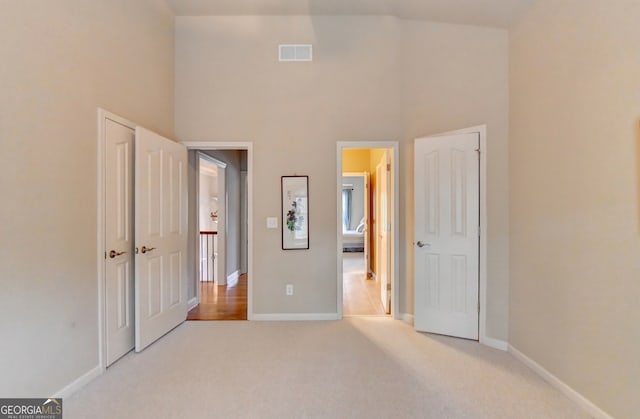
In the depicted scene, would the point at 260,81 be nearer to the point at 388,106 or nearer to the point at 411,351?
the point at 388,106

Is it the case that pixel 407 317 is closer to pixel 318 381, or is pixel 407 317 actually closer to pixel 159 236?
pixel 318 381

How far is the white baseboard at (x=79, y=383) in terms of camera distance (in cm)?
200

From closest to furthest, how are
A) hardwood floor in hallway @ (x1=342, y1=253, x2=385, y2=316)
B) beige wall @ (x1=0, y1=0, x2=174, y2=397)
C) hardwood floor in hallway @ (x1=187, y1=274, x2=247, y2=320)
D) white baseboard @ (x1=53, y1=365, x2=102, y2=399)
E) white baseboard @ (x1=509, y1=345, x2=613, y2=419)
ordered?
beige wall @ (x1=0, y1=0, x2=174, y2=397) < white baseboard @ (x1=509, y1=345, x2=613, y2=419) < white baseboard @ (x1=53, y1=365, x2=102, y2=399) < hardwood floor in hallway @ (x1=187, y1=274, x2=247, y2=320) < hardwood floor in hallway @ (x1=342, y1=253, x2=385, y2=316)

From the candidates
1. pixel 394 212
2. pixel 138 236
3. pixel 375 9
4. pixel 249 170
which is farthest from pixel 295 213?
pixel 375 9

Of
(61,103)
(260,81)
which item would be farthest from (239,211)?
(61,103)

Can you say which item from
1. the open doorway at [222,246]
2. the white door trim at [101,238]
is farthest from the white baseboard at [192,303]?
the white door trim at [101,238]

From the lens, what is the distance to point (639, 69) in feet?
5.45

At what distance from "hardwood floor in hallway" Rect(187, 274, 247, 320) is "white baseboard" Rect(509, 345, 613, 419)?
289cm

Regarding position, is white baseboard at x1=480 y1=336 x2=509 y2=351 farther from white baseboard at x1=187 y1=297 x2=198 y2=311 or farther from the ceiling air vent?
the ceiling air vent

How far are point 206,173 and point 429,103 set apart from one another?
567 cm

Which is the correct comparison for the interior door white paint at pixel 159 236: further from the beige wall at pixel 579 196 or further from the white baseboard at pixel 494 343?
the beige wall at pixel 579 196

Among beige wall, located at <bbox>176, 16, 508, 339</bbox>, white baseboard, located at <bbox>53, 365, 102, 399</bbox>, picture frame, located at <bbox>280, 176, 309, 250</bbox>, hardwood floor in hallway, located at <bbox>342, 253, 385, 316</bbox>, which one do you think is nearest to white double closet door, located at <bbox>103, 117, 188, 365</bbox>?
white baseboard, located at <bbox>53, 365, 102, 399</bbox>

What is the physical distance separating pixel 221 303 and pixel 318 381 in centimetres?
233

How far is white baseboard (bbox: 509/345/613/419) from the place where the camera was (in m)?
1.87
